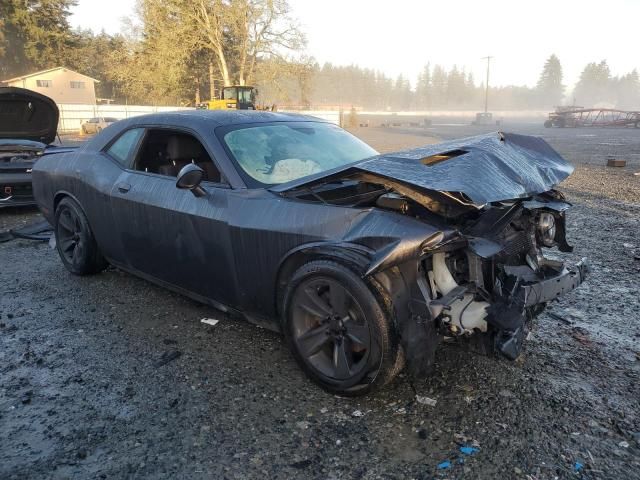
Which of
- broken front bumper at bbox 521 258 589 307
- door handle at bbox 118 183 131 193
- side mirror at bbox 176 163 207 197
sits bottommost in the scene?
broken front bumper at bbox 521 258 589 307

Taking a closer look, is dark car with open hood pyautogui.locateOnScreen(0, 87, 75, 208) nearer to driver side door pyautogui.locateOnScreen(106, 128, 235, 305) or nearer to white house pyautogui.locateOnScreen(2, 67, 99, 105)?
driver side door pyautogui.locateOnScreen(106, 128, 235, 305)

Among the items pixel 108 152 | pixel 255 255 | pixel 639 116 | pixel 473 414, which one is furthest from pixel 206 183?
pixel 639 116

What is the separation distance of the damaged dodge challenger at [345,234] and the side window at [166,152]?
0.01 metres

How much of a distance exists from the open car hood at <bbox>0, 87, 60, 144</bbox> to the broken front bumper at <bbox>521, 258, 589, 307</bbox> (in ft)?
26.3

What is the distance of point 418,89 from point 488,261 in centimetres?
17690

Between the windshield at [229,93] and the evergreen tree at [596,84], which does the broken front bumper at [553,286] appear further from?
the evergreen tree at [596,84]

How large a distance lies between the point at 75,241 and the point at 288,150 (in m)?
2.56

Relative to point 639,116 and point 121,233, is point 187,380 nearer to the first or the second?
point 121,233

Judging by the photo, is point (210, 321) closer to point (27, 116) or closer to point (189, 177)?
point (189, 177)

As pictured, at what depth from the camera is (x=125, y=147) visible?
4234mm

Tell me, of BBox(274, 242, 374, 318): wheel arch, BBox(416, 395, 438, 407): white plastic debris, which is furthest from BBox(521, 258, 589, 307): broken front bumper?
BBox(274, 242, 374, 318): wheel arch

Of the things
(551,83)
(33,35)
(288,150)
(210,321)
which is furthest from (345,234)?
(551,83)

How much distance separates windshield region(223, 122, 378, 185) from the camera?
3.40 metres

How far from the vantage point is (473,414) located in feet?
8.46
